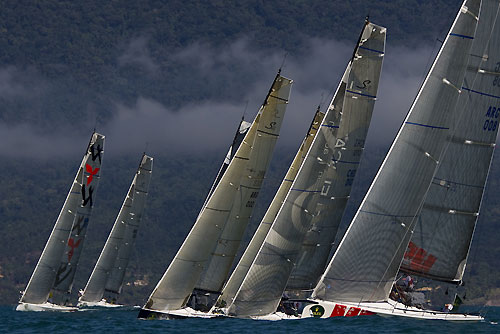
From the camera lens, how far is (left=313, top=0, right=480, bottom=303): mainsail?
127 ft

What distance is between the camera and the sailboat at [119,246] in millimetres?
71750

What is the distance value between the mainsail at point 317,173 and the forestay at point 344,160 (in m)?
0.04

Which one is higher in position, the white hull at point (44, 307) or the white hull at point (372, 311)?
the white hull at point (372, 311)

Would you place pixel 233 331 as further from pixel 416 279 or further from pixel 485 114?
pixel 485 114

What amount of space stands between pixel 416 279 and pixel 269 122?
28.6 feet

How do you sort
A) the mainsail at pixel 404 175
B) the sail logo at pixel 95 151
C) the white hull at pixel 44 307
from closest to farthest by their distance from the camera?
the mainsail at pixel 404 175, the white hull at pixel 44 307, the sail logo at pixel 95 151

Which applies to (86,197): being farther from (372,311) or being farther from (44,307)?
(372,311)

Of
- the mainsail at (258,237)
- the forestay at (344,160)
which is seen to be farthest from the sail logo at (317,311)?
the mainsail at (258,237)

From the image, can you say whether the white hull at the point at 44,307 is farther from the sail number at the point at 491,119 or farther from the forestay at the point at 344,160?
the sail number at the point at 491,119

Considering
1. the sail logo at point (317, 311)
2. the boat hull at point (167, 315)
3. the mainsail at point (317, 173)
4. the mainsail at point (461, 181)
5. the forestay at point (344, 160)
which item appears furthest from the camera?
the boat hull at point (167, 315)

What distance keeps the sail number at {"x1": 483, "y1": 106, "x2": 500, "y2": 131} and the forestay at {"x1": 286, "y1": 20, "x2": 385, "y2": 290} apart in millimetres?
4299

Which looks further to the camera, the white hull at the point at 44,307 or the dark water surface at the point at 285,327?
the white hull at the point at 44,307

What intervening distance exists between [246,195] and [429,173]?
10106mm

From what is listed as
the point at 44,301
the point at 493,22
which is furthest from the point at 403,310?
the point at 44,301
